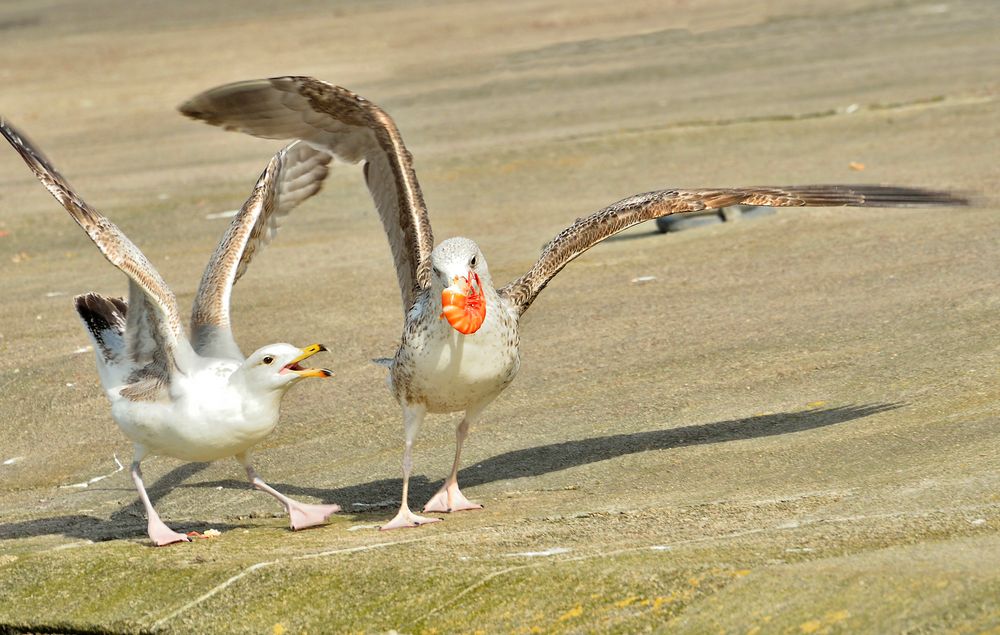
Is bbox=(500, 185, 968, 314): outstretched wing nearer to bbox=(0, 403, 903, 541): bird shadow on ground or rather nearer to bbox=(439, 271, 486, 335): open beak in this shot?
bbox=(0, 403, 903, 541): bird shadow on ground

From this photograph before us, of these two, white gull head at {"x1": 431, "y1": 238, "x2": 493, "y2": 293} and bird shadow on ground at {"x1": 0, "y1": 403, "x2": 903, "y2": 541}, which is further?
bird shadow on ground at {"x1": 0, "y1": 403, "x2": 903, "y2": 541}

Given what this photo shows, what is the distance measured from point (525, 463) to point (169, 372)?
2.16m

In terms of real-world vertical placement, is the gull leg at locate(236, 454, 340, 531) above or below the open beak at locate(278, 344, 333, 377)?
below

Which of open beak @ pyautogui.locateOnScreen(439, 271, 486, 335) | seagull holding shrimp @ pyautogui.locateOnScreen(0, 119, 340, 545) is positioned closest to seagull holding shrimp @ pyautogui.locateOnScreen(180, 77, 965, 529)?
open beak @ pyautogui.locateOnScreen(439, 271, 486, 335)

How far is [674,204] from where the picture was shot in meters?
8.79

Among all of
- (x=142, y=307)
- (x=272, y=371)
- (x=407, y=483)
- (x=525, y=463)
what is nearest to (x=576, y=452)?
A: (x=525, y=463)

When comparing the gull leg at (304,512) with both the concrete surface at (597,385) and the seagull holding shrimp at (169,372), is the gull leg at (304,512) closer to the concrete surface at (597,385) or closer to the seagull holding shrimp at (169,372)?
the seagull holding shrimp at (169,372)

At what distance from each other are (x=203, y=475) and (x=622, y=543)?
137 inches

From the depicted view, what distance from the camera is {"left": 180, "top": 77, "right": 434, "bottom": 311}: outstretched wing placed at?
8.83 m

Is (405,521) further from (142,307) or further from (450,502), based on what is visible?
(142,307)

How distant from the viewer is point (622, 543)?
21.1 ft

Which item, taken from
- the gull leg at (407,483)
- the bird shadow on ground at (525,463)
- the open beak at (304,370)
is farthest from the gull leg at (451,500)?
the open beak at (304,370)

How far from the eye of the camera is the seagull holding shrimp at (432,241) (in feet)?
24.4

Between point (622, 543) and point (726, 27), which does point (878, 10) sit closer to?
point (726, 27)
